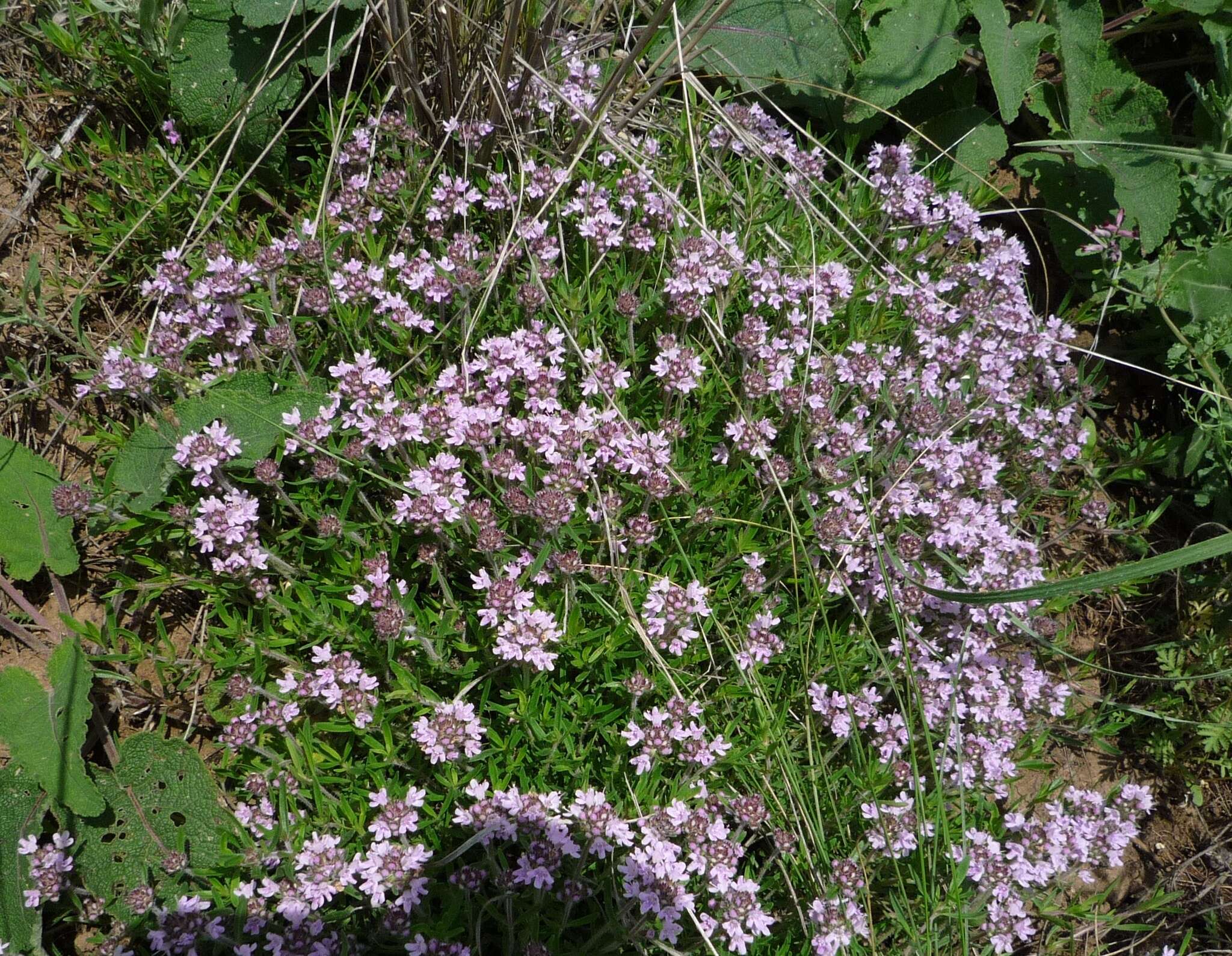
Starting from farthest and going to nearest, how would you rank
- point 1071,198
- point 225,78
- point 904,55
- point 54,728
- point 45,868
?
point 1071,198
point 904,55
point 225,78
point 54,728
point 45,868

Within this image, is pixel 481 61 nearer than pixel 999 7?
Yes

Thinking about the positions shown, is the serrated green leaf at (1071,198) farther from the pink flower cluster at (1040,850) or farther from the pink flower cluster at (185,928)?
the pink flower cluster at (185,928)

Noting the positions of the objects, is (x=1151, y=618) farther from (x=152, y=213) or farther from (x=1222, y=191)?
(x=152, y=213)

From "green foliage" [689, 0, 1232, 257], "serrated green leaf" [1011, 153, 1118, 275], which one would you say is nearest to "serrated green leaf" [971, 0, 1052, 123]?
"green foliage" [689, 0, 1232, 257]

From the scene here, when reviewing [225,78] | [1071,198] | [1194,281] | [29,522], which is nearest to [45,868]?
[29,522]

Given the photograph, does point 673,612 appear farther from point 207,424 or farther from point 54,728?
point 54,728

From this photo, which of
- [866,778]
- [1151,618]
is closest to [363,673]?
[866,778]

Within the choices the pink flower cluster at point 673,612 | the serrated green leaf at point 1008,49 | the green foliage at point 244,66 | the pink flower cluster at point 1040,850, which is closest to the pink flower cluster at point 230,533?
the pink flower cluster at point 673,612
